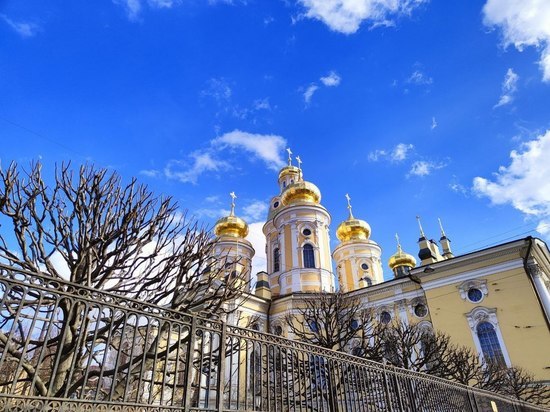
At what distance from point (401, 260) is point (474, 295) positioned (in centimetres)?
1402

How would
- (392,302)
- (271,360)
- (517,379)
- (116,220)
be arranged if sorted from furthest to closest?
(392,302), (517,379), (116,220), (271,360)

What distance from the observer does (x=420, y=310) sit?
965 inches

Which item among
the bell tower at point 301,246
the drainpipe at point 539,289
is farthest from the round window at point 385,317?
the drainpipe at point 539,289

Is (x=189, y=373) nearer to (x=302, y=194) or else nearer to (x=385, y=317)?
(x=385, y=317)

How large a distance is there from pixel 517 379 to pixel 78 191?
19.8 m

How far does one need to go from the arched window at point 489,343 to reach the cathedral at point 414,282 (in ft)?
0.17

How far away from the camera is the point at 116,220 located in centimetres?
766

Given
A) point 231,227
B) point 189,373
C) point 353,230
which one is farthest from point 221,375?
point 353,230

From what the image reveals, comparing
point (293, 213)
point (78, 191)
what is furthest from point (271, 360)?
point (293, 213)

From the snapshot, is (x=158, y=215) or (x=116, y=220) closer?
Result: (x=116, y=220)

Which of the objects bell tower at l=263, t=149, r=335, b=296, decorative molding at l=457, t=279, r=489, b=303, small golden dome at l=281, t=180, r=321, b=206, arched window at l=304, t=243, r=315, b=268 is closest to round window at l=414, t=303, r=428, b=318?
decorative molding at l=457, t=279, r=489, b=303

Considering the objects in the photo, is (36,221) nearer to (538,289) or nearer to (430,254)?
(538,289)

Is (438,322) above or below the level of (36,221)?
above

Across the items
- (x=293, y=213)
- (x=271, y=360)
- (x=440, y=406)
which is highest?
(x=293, y=213)
